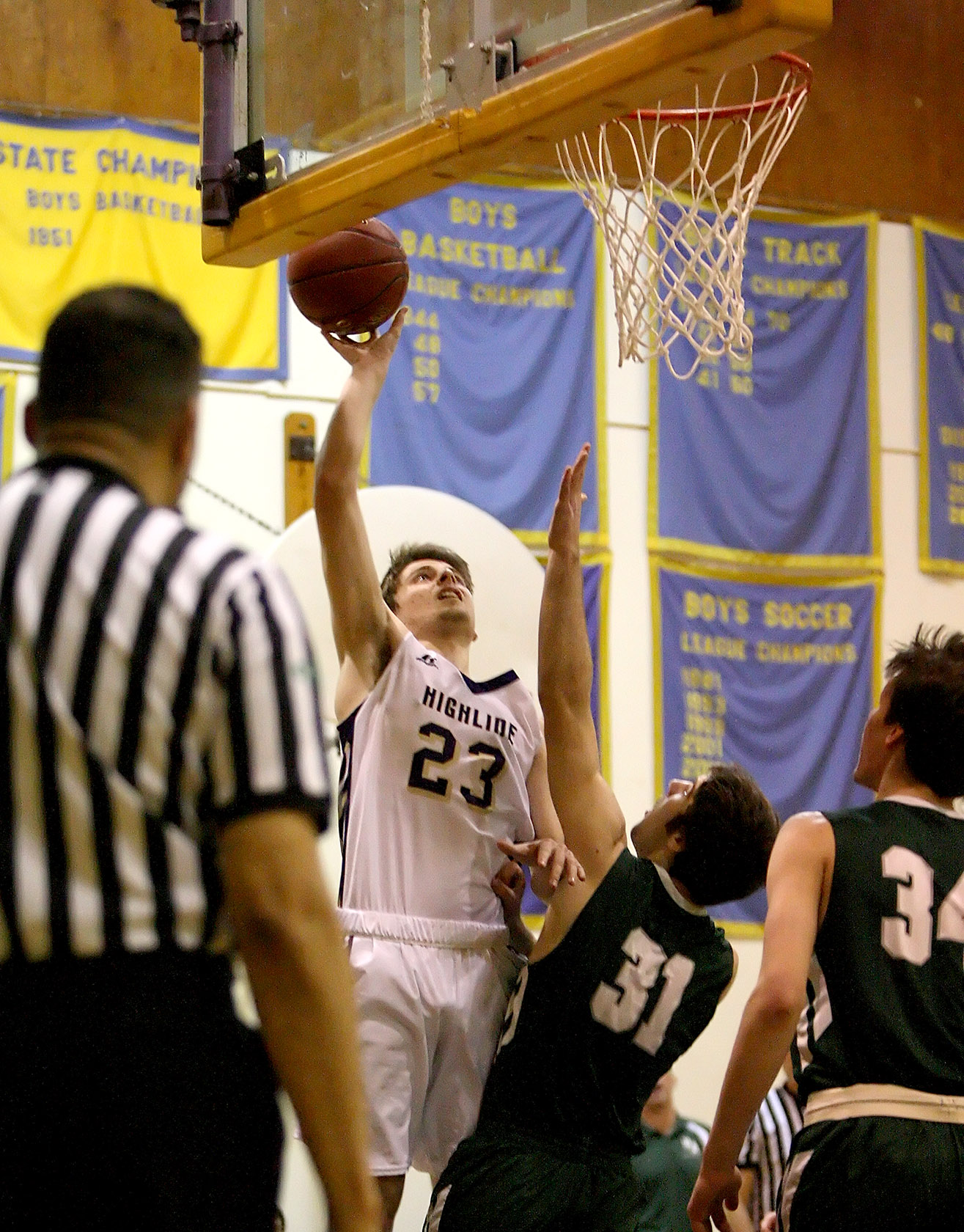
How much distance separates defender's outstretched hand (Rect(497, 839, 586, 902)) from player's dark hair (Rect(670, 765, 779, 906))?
0.93 feet

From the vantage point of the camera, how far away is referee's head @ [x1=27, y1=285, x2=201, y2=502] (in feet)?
6.45

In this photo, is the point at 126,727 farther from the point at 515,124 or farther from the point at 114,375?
the point at 515,124

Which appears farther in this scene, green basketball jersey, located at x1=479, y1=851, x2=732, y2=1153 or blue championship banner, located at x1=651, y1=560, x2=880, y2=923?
blue championship banner, located at x1=651, y1=560, x2=880, y2=923

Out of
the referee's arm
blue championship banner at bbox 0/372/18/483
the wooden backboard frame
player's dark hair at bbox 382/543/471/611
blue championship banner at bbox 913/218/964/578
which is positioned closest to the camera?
the referee's arm

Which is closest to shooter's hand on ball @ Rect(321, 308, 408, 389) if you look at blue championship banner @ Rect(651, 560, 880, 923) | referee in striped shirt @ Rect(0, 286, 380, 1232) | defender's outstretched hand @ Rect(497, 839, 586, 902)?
defender's outstretched hand @ Rect(497, 839, 586, 902)

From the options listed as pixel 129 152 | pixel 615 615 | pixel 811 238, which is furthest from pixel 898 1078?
pixel 811 238

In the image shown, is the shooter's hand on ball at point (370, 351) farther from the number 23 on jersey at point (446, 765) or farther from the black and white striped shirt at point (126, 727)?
the black and white striped shirt at point (126, 727)

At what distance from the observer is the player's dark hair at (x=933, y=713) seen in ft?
11.9

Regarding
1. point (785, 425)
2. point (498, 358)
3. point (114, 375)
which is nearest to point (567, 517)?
point (114, 375)

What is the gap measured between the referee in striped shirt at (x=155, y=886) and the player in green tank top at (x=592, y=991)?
1656mm

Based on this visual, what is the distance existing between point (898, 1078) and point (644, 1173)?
2.35 m

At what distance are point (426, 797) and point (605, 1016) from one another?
100cm

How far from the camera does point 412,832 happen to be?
4.32 m

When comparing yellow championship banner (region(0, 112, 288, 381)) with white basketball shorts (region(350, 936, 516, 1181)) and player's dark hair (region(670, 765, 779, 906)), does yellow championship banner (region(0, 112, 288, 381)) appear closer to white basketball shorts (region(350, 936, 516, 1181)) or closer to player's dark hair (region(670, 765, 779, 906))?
white basketball shorts (region(350, 936, 516, 1181))
